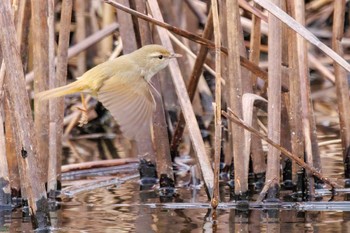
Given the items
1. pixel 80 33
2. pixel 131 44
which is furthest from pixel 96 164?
pixel 80 33

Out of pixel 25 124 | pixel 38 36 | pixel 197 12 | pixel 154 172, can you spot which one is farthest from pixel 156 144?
pixel 197 12

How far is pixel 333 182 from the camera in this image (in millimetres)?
4359

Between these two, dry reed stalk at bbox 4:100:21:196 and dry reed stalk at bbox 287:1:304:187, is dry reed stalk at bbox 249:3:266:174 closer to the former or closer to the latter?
dry reed stalk at bbox 287:1:304:187

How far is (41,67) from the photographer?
13.7 ft

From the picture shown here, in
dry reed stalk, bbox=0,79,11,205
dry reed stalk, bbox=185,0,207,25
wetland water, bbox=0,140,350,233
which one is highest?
dry reed stalk, bbox=185,0,207,25

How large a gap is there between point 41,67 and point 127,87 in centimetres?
48

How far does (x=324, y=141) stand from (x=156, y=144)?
1555 mm

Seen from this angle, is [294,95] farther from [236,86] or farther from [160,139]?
[160,139]

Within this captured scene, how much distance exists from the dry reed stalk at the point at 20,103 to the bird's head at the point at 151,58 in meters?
0.75

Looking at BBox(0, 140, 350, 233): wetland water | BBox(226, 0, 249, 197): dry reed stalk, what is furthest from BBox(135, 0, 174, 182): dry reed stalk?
BBox(226, 0, 249, 197): dry reed stalk

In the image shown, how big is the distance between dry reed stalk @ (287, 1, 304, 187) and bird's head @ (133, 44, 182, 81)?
0.57 metres

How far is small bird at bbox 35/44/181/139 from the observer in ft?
12.6

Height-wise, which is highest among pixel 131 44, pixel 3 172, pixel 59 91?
pixel 131 44

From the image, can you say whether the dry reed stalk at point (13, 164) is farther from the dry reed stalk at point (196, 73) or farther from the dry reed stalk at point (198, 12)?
the dry reed stalk at point (198, 12)
